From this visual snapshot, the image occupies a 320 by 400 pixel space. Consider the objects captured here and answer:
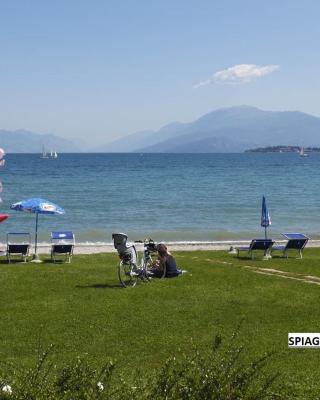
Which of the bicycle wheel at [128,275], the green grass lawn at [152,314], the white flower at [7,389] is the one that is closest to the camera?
the white flower at [7,389]

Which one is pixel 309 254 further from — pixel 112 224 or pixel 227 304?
pixel 112 224

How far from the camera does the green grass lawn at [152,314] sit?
9.22m

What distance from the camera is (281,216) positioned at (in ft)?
143

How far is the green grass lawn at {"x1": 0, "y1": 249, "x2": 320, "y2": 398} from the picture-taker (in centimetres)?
922

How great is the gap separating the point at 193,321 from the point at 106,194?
174ft

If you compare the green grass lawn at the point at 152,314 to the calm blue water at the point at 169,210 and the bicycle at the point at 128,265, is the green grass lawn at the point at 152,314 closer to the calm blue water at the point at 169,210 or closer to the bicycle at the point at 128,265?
the bicycle at the point at 128,265

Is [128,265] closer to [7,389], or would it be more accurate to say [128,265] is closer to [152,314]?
[152,314]

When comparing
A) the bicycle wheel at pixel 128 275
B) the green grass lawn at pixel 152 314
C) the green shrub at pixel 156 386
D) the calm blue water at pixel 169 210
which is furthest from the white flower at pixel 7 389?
the calm blue water at pixel 169 210

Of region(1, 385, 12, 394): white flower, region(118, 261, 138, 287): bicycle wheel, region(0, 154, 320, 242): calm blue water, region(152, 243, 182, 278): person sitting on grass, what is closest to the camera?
region(1, 385, 12, 394): white flower

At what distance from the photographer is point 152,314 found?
37.8 ft

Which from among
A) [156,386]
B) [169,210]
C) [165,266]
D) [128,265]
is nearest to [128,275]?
[128,265]

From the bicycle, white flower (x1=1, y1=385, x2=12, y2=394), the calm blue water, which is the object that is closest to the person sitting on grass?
the bicycle

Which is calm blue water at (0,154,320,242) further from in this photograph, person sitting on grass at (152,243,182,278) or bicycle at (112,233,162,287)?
bicycle at (112,233,162,287)

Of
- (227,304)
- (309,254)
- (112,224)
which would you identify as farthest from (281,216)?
(227,304)
